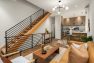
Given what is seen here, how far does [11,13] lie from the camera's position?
16.9ft

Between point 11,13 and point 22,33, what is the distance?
1496 millimetres

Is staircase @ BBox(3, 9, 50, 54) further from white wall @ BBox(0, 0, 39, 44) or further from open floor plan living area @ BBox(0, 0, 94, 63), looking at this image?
white wall @ BBox(0, 0, 39, 44)

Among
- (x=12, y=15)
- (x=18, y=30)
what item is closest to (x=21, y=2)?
(x=12, y=15)

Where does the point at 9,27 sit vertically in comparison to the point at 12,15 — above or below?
below

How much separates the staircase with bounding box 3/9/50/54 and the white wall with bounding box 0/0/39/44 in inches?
10.9

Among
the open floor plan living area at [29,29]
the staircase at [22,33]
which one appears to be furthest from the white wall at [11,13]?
the staircase at [22,33]

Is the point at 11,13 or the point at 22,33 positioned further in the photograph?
the point at 22,33

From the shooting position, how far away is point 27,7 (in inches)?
248

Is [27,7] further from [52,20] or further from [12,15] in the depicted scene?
[52,20]

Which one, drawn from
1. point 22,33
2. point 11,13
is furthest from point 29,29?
point 11,13

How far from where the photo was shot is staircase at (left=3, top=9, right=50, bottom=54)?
435 cm

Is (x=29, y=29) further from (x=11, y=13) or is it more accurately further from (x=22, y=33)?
(x=11, y=13)

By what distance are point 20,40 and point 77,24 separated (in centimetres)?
721

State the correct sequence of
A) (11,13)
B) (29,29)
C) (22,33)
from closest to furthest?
1. (11,13)
2. (22,33)
3. (29,29)
